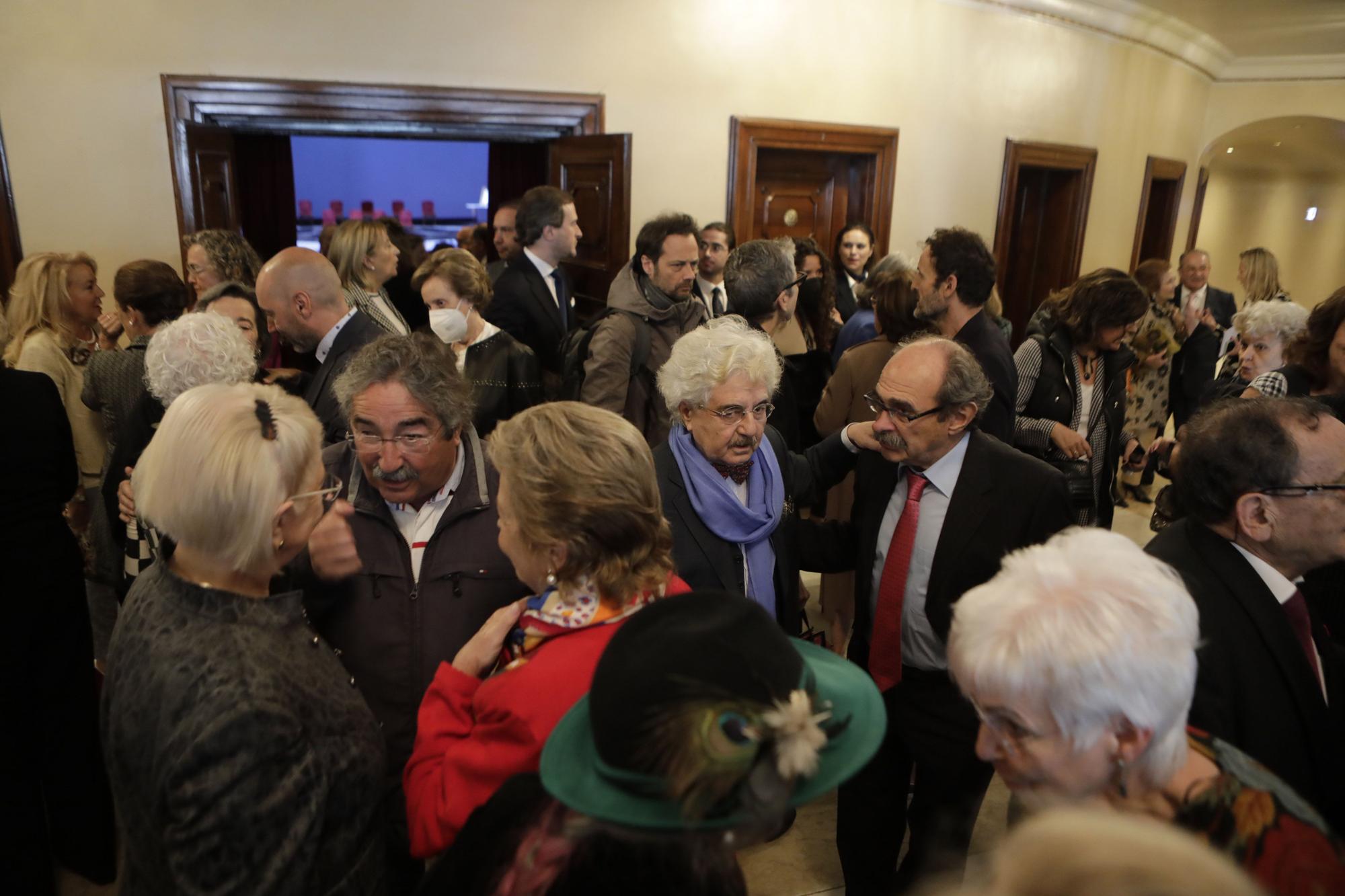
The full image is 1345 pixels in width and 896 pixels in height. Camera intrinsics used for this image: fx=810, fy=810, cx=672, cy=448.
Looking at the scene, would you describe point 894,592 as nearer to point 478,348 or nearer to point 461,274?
point 478,348

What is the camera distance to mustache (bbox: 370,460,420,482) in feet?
5.86

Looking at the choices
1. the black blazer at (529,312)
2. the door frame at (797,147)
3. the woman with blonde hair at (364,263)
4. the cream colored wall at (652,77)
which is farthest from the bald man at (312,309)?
the door frame at (797,147)

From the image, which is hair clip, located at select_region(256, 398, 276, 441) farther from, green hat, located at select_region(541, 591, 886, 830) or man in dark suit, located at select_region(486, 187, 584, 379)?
man in dark suit, located at select_region(486, 187, 584, 379)

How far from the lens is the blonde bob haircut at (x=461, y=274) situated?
351 centimetres

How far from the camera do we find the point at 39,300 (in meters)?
3.31

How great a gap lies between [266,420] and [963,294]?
2.70 m

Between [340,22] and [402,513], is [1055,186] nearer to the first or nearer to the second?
[340,22]

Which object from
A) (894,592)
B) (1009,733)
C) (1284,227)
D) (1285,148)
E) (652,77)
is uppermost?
(1285,148)

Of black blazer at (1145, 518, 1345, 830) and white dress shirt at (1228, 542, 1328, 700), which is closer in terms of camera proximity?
black blazer at (1145, 518, 1345, 830)

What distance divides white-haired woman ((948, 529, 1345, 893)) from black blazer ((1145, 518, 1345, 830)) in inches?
13.5

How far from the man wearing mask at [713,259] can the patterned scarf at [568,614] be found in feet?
12.7

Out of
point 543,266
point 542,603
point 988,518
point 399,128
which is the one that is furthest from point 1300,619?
point 399,128

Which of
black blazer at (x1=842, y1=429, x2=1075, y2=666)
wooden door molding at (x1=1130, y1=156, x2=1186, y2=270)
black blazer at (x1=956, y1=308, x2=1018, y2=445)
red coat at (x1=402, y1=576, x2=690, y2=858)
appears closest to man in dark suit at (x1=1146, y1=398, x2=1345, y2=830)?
black blazer at (x1=842, y1=429, x2=1075, y2=666)

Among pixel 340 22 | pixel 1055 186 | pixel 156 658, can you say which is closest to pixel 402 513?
pixel 156 658
